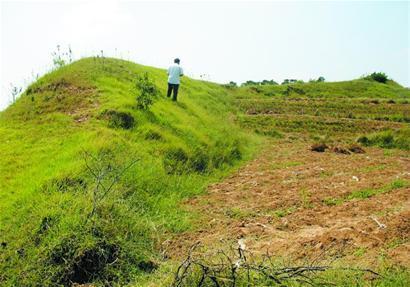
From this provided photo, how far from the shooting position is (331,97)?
27672 mm

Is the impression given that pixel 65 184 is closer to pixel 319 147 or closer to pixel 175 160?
pixel 175 160

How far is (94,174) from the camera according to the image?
5840 mm

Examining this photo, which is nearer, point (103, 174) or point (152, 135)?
point (103, 174)

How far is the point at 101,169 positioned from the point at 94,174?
79 cm

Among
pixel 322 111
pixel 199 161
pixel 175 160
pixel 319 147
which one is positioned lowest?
pixel 199 161

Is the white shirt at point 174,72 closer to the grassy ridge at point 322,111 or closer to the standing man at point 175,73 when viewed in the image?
the standing man at point 175,73

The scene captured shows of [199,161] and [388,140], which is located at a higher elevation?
[388,140]

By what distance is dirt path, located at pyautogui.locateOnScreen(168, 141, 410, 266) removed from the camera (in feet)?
16.8

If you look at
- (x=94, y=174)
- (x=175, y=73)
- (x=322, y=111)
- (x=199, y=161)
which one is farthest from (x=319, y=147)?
(x=322, y=111)

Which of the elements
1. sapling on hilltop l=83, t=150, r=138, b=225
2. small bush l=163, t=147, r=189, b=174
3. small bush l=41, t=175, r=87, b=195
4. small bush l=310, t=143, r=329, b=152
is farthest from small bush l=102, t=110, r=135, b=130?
small bush l=310, t=143, r=329, b=152

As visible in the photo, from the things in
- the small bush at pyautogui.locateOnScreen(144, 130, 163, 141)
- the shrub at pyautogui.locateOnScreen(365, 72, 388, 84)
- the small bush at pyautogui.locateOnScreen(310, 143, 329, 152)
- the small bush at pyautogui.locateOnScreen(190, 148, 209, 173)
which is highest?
the shrub at pyautogui.locateOnScreen(365, 72, 388, 84)

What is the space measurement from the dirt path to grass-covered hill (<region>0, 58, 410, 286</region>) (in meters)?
0.56

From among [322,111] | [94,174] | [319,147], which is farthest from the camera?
[322,111]

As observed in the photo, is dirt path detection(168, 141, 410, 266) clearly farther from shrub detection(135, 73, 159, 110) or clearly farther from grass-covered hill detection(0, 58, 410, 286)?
shrub detection(135, 73, 159, 110)
